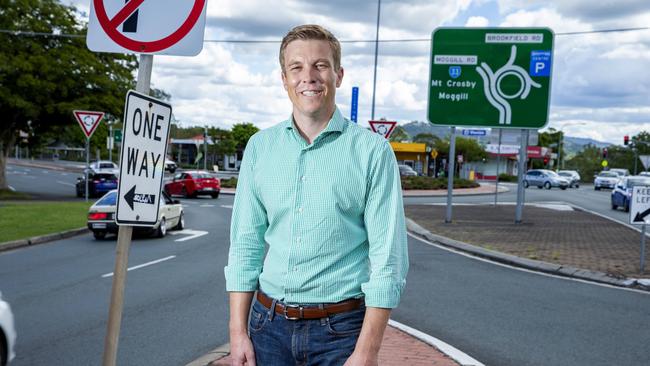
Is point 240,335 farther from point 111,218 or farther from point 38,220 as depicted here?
point 38,220

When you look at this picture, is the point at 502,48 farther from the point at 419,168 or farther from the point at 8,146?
the point at 419,168

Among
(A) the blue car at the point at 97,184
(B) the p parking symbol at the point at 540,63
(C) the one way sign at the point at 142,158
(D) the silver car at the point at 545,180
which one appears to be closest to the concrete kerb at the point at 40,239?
(C) the one way sign at the point at 142,158

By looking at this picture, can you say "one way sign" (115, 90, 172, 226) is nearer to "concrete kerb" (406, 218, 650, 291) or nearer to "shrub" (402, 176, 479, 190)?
"concrete kerb" (406, 218, 650, 291)

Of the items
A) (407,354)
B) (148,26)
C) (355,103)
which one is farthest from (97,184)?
(148,26)

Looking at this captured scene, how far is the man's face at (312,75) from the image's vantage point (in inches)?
106

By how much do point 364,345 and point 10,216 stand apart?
18.9 m

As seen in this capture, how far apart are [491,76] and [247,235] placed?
1865 centimetres

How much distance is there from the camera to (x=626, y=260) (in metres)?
12.6

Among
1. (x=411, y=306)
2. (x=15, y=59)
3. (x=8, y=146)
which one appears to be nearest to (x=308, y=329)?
(x=411, y=306)

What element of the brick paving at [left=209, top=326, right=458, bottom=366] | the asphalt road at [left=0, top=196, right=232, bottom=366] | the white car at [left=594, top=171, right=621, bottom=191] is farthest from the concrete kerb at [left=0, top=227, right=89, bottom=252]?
the white car at [left=594, top=171, right=621, bottom=191]

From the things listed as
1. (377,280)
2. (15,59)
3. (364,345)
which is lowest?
(364,345)

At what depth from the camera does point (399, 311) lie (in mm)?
8117

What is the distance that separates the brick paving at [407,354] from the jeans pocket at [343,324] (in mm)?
3076

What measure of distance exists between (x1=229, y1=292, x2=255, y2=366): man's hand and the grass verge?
12.8m
